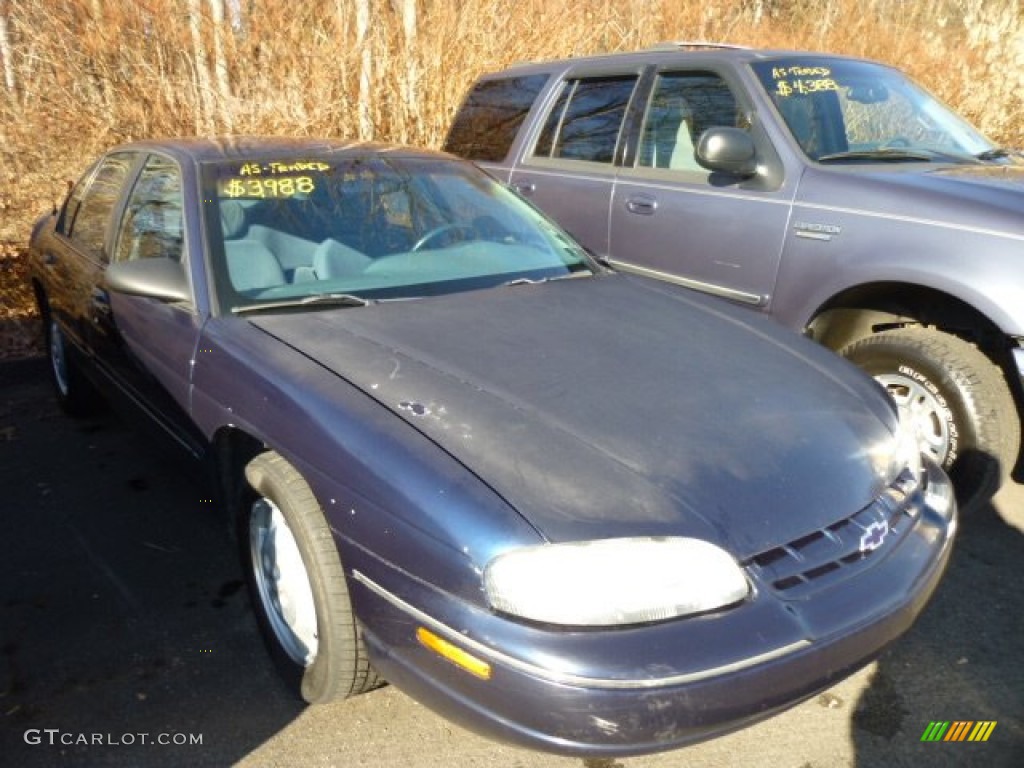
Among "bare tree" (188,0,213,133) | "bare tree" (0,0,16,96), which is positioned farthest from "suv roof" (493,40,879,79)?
"bare tree" (0,0,16,96)

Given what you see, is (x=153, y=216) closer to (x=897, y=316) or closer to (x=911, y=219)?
(x=911, y=219)

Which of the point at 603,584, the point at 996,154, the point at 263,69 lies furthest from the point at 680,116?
the point at 263,69

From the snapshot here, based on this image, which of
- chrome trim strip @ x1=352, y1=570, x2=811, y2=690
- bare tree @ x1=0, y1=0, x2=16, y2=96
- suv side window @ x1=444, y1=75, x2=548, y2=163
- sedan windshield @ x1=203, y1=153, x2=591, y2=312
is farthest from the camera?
bare tree @ x1=0, y1=0, x2=16, y2=96

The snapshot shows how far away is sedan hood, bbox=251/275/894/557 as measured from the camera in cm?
176

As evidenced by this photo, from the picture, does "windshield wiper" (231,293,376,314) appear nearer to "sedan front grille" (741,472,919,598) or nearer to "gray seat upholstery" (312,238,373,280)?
"gray seat upholstery" (312,238,373,280)

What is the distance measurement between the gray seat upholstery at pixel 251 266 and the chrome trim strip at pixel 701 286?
1.53 m

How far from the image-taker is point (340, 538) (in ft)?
6.32

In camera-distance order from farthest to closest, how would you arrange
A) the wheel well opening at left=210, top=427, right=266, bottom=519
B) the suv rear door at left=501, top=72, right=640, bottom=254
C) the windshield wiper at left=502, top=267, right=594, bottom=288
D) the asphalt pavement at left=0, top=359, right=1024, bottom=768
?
the suv rear door at left=501, top=72, right=640, bottom=254 → the windshield wiper at left=502, top=267, right=594, bottom=288 → the wheel well opening at left=210, top=427, right=266, bottom=519 → the asphalt pavement at left=0, top=359, right=1024, bottom=768

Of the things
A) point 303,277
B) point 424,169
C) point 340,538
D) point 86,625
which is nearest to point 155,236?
point 303,277

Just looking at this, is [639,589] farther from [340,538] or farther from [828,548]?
[340,538]

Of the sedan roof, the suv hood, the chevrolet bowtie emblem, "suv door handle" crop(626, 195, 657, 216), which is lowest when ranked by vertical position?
the chevrolet bowtie emblem

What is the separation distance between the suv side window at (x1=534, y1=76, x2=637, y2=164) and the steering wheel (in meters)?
1.63

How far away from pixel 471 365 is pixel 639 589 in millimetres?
841

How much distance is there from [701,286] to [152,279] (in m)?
2.53
